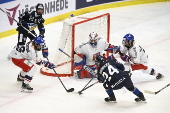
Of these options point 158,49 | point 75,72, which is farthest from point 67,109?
point 158,49

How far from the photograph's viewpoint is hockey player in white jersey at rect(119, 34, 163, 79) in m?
6.92

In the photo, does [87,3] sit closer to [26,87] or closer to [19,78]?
[19,78]

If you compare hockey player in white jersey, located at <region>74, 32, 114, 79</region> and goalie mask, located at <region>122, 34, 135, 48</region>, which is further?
hockey player in white jersey, located at <region>74, 32, 114, 79</region>

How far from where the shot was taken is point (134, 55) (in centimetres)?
705

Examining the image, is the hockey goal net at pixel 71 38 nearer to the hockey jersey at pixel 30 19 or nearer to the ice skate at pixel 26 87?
the hockey jersey at pixel 30 19

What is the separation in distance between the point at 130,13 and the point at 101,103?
19.9ft

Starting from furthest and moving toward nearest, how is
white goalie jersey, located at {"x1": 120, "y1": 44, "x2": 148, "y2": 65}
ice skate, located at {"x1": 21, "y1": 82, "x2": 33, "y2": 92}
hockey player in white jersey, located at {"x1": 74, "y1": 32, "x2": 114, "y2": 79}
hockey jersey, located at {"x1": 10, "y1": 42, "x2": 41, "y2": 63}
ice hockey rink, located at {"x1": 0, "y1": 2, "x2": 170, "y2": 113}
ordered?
hockey player in white jersey, located at {"x1": 74, "y1": 32, "x2": 114, "y2": 79} < white goalie jersey, located at {"x1": 120, "y1": 44, "x2": 148, "y2": 65} < ice skate, located at {"x1": 21, "y1": 82, "x2": 33, "y2": 92} < hockey jersey, located at {"x1": 10, "y1": 42, "x2": 41, "y2": 63} < ice hockey rink, located at {"x1": 0, "y1": 2, "x2": 170, "y2": 113}

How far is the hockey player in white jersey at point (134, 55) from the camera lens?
22.7 ft

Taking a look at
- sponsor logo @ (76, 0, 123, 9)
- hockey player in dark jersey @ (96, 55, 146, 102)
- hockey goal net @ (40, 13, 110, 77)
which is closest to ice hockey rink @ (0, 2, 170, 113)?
hockey goal net @ (40, 13, 110, 77)

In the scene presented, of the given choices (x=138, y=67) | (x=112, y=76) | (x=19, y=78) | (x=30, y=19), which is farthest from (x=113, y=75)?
(x=30, y=19)

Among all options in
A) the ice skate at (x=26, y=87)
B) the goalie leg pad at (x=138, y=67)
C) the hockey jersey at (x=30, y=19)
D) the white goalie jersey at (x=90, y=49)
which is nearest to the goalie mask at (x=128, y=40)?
the goalie leg pad at (x=138, y=67)

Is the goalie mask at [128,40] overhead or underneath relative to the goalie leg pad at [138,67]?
overhead

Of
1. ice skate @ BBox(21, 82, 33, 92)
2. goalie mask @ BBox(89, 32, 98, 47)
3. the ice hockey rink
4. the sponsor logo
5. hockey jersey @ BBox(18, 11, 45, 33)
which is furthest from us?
the sponsor logo

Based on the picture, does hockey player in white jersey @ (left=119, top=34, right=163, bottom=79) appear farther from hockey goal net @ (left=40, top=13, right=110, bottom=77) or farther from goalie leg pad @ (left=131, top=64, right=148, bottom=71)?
hockey goal net @ (left=40, top=13, right=110, bottom=77)
